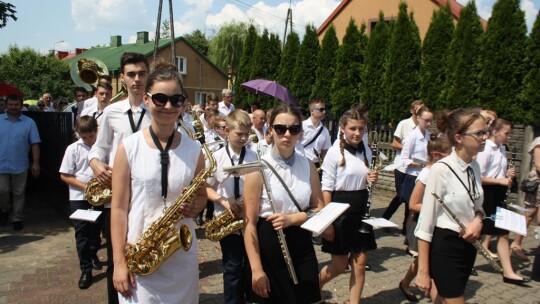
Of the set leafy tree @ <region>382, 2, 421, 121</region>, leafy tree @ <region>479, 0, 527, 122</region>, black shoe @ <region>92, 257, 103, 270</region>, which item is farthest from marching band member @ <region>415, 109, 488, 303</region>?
leafy tree @ <region>382, 2, 421, 121</region>

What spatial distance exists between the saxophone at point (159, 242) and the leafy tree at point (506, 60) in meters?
8.99

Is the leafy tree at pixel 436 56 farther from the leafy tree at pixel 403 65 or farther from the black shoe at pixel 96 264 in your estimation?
the black shoe at pixel 96 264

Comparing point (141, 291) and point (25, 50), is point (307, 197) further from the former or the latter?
point (25, 50)

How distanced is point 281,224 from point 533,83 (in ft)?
27.7

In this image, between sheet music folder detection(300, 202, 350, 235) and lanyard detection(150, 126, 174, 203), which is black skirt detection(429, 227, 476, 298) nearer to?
sheet music folder detection(300, 202, 350, 235)

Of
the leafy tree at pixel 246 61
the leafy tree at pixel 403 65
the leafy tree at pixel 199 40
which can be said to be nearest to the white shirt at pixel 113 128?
the leafy tree at pixel 403 65

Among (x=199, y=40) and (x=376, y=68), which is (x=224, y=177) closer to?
(x=376, y=68)

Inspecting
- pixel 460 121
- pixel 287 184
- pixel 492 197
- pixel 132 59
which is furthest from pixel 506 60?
pixel 132 59

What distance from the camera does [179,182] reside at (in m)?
2.54

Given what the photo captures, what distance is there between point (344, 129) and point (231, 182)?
1328 mm

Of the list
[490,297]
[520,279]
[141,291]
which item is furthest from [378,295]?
[141,291]

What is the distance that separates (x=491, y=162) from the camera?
19.1 feet

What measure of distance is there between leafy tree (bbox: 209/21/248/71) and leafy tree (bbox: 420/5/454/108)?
3668 cm

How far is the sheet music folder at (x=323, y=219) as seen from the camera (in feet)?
9.03
